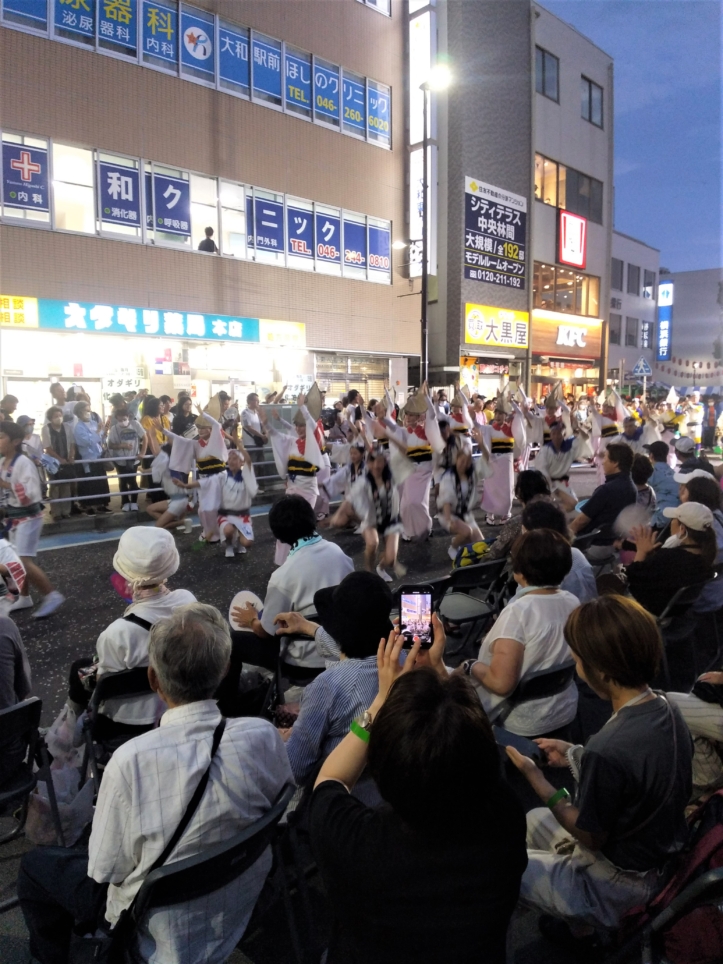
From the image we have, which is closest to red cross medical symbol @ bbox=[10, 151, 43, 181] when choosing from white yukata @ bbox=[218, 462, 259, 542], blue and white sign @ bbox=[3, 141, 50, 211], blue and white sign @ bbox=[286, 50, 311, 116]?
blue and white sign @ bbox=[3, 141, 50, 211]

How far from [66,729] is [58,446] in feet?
26.1

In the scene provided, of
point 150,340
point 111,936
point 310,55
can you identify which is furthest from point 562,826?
point 310,55

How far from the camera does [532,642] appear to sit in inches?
110

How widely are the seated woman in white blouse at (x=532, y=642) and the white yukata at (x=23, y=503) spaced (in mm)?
4734

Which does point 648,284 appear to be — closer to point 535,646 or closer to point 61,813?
point 535,646

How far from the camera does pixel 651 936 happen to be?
191cm

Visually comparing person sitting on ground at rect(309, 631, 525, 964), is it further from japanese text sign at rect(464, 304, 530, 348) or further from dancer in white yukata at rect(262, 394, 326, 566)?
japanese text sign at rect(464, 304, 530, 348)

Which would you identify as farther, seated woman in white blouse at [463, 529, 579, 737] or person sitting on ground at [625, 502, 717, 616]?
person sitting on ground at [625, 502, 717, 616]

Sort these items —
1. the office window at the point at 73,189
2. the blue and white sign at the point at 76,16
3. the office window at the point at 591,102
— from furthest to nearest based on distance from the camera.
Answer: the office window at the point at 591,102 < the office window at the point at 73,189 < the blue and white sign at the point at 76,16

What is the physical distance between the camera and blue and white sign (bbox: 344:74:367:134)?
20266 mm

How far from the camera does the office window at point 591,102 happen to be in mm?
30438

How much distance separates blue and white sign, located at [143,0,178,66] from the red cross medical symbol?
13.6 feet

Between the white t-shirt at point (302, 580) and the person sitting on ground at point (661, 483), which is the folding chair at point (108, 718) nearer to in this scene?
the white t-shirt at point (302, 580)

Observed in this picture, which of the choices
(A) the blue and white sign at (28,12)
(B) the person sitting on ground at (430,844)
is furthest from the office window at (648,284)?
(B) the person sitting on ground at (430,844)
